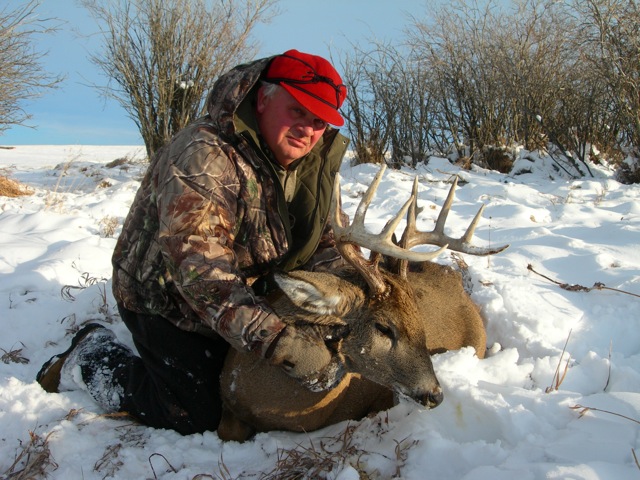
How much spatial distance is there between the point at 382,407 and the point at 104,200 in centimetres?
575

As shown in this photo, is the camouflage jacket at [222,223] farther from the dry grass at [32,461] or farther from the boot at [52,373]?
the dry grass at [32,461]

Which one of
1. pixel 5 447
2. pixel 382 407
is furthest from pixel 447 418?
pixel 5 447

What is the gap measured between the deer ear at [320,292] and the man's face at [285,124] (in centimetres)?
74

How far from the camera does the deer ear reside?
7.80ft

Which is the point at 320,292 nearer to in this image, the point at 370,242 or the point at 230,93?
the point at 370,242

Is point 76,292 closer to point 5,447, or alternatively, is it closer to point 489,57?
point 5,447

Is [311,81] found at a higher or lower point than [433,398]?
higher

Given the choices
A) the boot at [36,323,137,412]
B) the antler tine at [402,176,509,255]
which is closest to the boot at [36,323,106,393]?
the boot at [36,323,137,412]

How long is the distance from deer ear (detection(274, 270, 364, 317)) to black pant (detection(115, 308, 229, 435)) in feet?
2.55

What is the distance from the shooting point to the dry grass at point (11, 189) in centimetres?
807

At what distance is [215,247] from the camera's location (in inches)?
98.7

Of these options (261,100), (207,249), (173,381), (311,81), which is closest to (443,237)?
(311,81)

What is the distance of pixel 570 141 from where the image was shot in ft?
33.8

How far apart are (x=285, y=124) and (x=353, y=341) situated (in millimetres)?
1151
